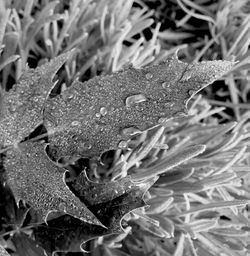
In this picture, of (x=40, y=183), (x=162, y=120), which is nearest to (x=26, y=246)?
(x=40, y=183)

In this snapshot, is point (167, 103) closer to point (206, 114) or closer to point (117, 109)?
point (117, 109)

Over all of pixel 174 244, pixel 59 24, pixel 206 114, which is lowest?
pixel 174 244

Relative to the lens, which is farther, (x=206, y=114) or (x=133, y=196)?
(x=206, y=114)

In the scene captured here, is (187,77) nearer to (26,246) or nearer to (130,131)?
(130,131)

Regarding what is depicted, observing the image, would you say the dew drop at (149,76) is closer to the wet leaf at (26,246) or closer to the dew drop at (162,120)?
the dew drop at (162,120)

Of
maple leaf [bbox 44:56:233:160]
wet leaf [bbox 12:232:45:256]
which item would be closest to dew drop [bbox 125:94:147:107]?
maple leaf [bbox 44:56:233:160]

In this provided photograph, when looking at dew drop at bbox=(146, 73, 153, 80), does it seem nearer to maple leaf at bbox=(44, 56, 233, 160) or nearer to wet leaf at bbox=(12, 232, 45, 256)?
maple leaf at bbox=(44, 56, 233, 160)

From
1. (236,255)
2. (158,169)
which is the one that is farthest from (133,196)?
(236,255)
